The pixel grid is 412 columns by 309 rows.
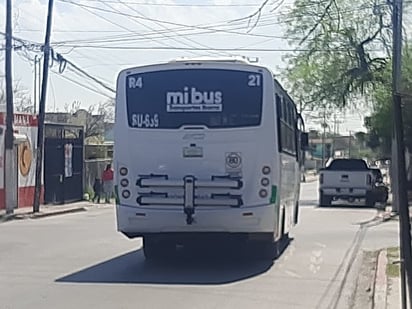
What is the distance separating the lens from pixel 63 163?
40.8 meters

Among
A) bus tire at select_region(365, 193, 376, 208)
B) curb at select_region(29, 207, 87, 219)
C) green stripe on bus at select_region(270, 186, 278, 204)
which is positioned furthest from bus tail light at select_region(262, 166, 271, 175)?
bus tire at select_region(365, 193, 376, 208)

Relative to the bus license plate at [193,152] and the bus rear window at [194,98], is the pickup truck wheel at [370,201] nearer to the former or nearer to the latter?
the bus rear window at [194,98]

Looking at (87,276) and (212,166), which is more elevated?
(212,166)

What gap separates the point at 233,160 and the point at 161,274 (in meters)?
2.24

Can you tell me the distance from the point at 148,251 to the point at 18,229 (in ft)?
31.1

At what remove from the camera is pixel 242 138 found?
16781 millimetres

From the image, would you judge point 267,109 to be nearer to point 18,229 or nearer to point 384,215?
point 18,229

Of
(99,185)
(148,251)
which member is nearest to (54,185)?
(99,185)

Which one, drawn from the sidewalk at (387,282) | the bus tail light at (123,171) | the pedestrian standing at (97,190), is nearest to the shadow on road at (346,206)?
the pedestrian standing at (97,190)

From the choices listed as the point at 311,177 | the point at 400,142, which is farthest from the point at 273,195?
the point at 311,177

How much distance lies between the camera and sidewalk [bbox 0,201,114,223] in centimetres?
3203

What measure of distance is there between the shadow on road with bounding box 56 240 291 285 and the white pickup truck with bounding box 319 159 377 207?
906 inches

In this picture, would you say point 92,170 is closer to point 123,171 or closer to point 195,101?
point 123,171

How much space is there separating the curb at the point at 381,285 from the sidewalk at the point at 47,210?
15.5m
